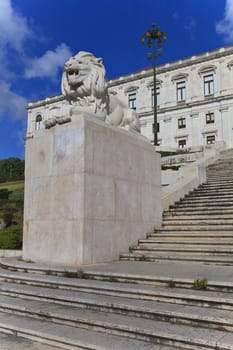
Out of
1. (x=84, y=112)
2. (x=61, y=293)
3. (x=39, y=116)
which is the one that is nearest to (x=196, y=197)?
(x=84, y=112)

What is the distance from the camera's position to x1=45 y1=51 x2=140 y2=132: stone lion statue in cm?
806

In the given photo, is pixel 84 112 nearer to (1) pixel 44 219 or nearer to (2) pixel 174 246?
(1) pixel 44 219

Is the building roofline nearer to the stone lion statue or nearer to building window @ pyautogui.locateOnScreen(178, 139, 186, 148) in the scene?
building window @ pyautogui.locateOnScreen(178, 139, 186, 148)

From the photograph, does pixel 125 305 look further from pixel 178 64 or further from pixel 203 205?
pixel 178 64

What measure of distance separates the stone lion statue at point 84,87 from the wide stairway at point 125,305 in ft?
11.5

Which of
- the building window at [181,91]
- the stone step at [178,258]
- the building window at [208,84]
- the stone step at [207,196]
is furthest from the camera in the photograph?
the building window at [181,91]

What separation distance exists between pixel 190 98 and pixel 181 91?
2213 millimetres

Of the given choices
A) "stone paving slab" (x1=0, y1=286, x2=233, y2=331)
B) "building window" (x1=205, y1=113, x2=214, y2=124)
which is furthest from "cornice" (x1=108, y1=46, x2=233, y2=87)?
"stone paving slab" (x1=0, y1=286, x2=233, y2=331)

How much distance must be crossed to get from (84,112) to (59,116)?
608 millimetres

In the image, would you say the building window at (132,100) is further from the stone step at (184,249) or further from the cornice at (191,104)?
the stone step at (184,249)

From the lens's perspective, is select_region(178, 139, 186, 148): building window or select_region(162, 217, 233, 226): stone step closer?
select_region(162, 217, 233, 226): stone step

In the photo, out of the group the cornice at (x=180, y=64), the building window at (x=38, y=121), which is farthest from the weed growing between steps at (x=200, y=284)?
the building window at (x=38, y=121)

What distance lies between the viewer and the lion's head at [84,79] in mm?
8172

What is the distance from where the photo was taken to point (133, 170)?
355 inches
